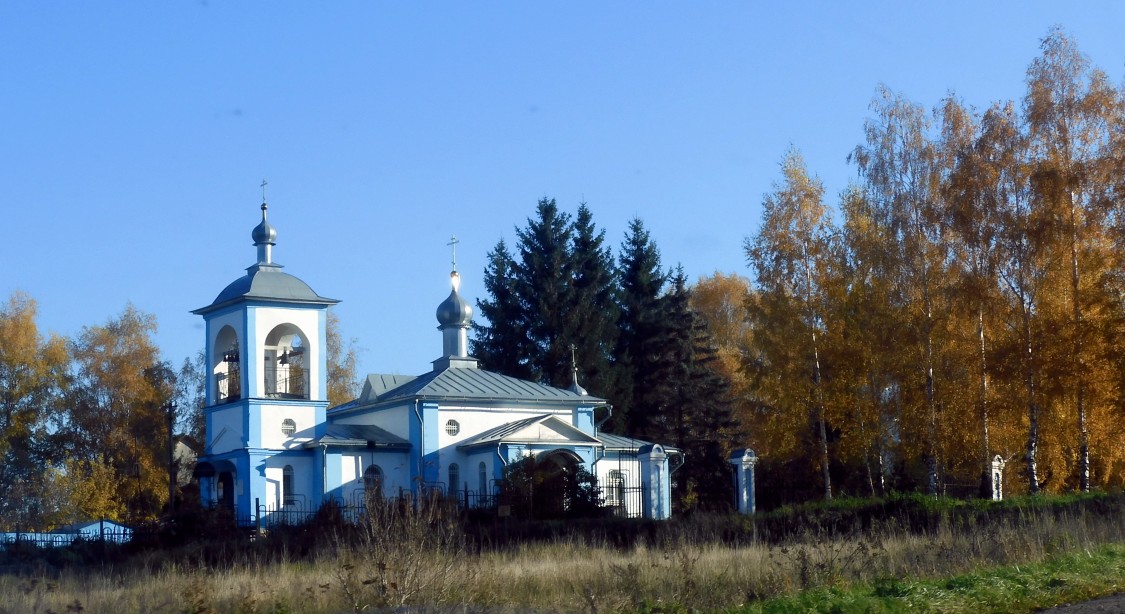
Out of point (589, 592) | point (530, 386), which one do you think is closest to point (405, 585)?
point (589, 592)

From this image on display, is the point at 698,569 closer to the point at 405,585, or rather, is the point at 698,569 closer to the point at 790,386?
the point at 405,585

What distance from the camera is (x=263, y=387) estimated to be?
113ft

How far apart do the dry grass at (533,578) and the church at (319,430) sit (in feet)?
53.4

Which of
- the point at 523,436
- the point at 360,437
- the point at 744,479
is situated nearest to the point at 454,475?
the point at 523,436

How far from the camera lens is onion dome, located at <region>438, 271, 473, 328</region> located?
4109 cm

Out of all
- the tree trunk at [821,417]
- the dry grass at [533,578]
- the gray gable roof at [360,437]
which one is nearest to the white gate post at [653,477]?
the tree trunk at [821,417]

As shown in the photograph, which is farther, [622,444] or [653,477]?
[622,444]

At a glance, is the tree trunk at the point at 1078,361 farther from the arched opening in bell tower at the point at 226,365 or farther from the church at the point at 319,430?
the arched opening in bell tower at the point at 226,365

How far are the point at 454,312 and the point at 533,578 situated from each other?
87.5 feet

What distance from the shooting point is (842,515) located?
890 inches

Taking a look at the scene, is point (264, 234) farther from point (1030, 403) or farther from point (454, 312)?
point (1030, 403)

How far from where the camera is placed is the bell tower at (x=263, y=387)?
3391 cm

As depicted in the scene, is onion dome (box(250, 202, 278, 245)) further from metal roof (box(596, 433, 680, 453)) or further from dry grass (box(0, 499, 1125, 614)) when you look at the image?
dry grass (box(0, 499, 1125, 614))

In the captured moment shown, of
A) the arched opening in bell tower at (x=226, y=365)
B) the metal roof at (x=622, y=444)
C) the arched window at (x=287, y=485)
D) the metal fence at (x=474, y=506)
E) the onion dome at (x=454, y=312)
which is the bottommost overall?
the metal fence at (x=474, y=506)
